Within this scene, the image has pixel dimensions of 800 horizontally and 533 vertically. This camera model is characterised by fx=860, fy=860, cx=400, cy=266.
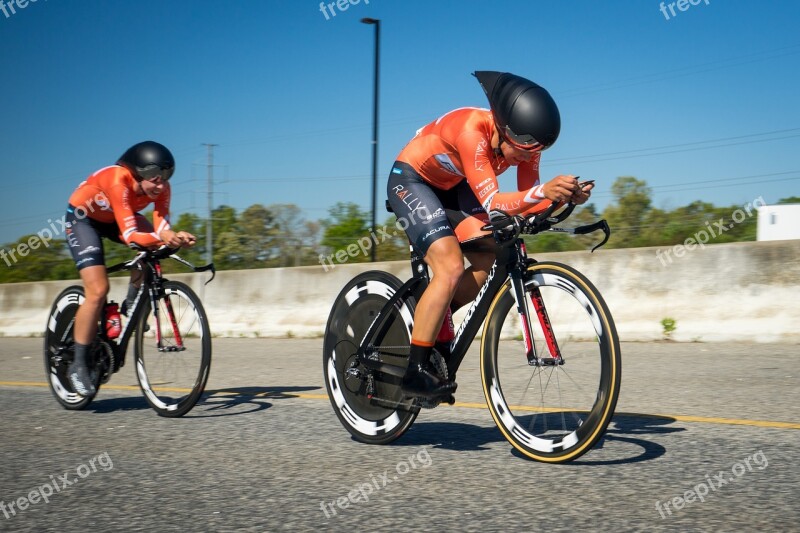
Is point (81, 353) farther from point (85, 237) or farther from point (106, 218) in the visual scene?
point (106, 218)

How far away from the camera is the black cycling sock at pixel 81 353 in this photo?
21.6 feet

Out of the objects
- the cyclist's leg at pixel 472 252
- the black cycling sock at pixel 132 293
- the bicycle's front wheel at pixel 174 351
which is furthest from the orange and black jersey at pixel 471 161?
the black cycling sock at pixel 132 293

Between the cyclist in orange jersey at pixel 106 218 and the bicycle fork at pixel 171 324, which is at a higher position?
the cyclist in orange jersey at pixel 106 218

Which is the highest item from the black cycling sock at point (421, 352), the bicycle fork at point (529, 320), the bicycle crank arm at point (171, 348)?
the bicycle fork at point (529, 320)

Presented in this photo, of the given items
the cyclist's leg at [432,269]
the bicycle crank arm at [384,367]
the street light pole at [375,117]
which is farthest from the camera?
the street light pole at [375,117]

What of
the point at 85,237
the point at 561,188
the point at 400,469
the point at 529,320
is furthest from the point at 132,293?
the point at 561,188

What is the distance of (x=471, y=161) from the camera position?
4297 mm

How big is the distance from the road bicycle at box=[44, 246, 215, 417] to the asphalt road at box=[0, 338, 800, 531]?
172 millimetres

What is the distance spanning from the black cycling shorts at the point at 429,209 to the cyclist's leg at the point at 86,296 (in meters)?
2.84

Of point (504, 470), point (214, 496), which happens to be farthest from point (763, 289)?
point (214, 496)

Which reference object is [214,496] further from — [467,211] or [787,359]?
[787,359]

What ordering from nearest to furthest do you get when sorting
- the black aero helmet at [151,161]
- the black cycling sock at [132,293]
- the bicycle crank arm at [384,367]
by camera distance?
the bicycle crank arm at [384,367] → the black aero helmet at [151,161] → the black cycling sock at [132,293]

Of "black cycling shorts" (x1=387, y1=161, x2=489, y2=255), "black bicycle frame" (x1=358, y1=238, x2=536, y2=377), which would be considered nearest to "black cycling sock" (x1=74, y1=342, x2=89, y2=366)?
"black bicycle frame" (x1=358, y1=238, x2=536, y2=377)

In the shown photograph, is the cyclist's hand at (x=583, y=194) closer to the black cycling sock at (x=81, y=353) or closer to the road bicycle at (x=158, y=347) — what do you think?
the road bicycle at (x=158, y=347)
